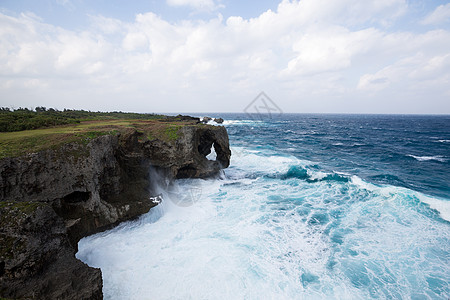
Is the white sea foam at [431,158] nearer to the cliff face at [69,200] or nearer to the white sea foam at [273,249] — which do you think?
the white sea foam at [273,249]

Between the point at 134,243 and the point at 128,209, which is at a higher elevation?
the point at 128,209

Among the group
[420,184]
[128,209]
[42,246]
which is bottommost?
[420,184]

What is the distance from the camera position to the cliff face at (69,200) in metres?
6.64

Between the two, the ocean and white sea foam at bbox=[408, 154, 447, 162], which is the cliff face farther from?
white sea foam at bbox=[408, 154, 447, 162]

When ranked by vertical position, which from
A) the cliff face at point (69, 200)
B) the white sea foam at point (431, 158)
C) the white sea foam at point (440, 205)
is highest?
the cliff face at point (69, 200)

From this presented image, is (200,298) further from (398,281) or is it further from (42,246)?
(398,281)

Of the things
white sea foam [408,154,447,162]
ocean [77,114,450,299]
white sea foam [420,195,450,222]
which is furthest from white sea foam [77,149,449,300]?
white sea foam [408,154,447,162]

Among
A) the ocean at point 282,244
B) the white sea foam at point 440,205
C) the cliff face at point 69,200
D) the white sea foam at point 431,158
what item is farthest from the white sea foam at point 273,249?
the white sea foam at point 431,158

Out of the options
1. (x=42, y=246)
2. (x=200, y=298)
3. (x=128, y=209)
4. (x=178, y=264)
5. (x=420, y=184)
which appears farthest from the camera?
(x=420, y=184)

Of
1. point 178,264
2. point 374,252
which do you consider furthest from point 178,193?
point 374,252

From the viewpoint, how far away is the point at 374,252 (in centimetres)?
1055

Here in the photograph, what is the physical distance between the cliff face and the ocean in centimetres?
143

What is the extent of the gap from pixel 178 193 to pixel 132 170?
4.10m

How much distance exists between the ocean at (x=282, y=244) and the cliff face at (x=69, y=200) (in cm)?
143
